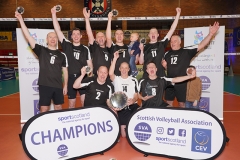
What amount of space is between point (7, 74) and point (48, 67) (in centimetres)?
1351

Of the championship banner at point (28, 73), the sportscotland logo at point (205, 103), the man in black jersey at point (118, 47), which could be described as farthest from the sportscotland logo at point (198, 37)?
the championship banner at point (28, 73)

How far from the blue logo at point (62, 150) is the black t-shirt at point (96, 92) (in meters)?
1.03

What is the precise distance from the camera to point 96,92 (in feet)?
12.7

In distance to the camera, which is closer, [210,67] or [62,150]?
[62,150]

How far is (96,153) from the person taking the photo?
322 cm

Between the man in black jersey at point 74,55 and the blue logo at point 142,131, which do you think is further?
the man in black jersey at point 74,55

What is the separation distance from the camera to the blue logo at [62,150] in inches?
115

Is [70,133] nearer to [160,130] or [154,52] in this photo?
[160,130]

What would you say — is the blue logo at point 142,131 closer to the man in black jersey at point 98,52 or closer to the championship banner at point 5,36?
the man in black jersey at point 98,52

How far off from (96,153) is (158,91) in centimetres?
148

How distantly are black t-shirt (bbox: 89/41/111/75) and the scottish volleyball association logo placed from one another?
5.45 feet

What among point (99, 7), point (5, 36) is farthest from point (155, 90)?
point (5, 36)

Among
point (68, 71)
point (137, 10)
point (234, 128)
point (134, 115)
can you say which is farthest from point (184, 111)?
point (137, 10)

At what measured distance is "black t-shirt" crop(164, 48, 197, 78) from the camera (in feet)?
14.3
